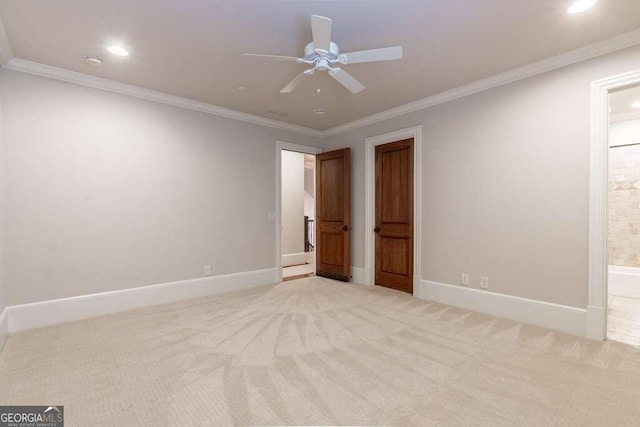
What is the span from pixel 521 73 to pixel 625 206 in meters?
3.44

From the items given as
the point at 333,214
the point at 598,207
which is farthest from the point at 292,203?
the point at 598,207

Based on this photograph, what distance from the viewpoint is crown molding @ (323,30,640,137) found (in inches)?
104

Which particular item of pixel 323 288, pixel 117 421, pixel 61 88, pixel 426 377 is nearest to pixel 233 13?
pixel 61 88

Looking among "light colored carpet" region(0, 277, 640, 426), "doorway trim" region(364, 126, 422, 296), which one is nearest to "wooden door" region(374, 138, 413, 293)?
"doorway trim" region(364, 126, 422, 296)

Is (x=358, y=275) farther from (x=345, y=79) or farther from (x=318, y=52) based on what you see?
(x=318, y=52)

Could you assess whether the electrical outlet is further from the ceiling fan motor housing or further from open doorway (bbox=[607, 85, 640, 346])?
the ceiling fan motor housing

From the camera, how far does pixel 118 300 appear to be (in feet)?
11.6

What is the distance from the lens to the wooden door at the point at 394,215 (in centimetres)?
437

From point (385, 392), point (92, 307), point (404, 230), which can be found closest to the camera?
point (385, 392)

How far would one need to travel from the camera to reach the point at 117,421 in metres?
1.69

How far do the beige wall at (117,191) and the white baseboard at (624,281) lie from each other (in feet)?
18.3

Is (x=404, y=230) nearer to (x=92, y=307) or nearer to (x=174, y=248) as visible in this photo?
(x=174, y=248)

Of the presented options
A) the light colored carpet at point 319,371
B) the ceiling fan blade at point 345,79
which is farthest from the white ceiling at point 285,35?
the light colored carpet at point 319,371

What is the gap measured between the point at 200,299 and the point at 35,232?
1890 millimetres
